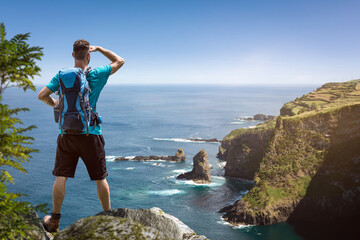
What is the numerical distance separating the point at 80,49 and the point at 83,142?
186 cm

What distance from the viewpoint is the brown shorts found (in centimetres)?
633

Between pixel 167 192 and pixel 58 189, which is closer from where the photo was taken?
pixel 58 189

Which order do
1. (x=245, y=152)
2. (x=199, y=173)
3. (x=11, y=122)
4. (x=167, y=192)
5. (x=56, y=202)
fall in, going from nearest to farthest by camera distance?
(x=11, y=122) → (x=56, y=202) → (x=167, y=192) → (x=199, y=173) → (x=245, y=152)

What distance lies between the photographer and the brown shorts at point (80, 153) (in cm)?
633

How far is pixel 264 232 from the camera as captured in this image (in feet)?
232

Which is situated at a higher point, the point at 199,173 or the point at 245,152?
the point at 245,152

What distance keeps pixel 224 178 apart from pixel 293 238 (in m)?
43.3

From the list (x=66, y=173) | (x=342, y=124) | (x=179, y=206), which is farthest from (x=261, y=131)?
(x=66, y=173)

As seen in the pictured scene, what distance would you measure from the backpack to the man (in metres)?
0.25

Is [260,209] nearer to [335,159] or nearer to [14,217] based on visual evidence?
[335,159]

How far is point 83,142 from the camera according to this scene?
6.31m

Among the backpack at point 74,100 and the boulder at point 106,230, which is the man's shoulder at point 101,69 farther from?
the boulder at point 106,230

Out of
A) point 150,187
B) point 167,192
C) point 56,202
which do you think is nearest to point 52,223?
point 56,202

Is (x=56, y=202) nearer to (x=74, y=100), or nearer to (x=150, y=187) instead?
(x=74, y=100)
